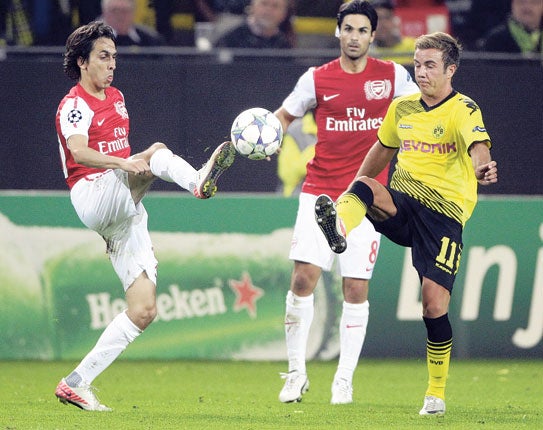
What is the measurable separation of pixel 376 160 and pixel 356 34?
1.04 metres

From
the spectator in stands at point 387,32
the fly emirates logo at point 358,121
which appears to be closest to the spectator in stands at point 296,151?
the spectator in stands at point 387,32

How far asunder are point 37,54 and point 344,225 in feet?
16.0

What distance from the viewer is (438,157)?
23.7 feet

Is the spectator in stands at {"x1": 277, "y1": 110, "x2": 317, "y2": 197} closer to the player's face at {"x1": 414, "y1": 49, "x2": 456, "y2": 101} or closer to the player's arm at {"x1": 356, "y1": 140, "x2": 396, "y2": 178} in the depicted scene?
the player's arm at {"x1": 356, "y1": 140, "x2": 396, "y2": 178}

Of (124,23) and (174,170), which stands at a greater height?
(124,23)

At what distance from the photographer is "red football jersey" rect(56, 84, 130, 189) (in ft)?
23.7

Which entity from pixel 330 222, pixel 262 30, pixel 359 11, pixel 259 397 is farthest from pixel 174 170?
pixel 262 30

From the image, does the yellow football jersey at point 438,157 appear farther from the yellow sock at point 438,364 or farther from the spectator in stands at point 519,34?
the spectator in stands at point 519,34

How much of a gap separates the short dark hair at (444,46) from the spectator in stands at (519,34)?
15.6 ft

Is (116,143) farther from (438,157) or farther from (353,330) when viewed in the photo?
(353,330)

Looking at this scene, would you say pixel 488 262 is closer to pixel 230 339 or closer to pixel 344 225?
pixel 230 339

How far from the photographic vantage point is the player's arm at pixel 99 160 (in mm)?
6969

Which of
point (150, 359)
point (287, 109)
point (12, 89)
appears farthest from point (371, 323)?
point (12, 89)

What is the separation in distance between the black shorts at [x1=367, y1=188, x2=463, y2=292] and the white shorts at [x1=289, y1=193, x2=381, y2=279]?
2.84 ft
